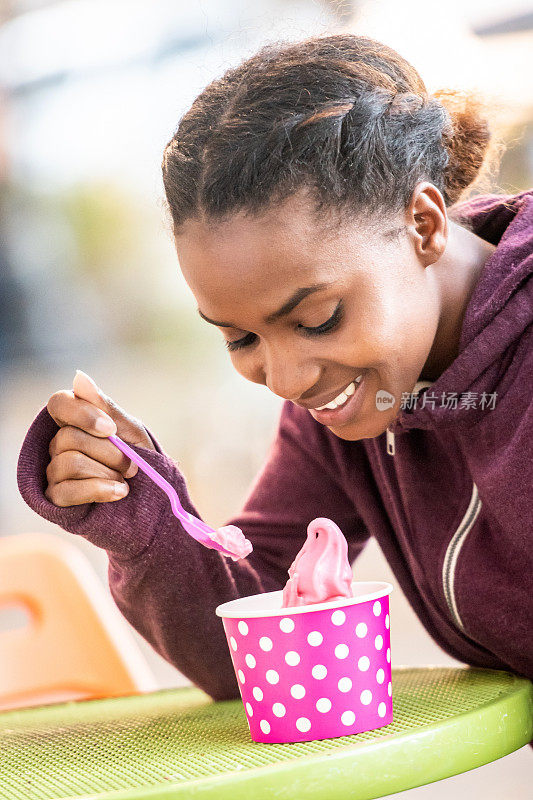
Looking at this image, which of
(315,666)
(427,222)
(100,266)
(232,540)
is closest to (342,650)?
(315,666)

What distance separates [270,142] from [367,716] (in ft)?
1.60

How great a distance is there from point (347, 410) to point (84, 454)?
0.84ft

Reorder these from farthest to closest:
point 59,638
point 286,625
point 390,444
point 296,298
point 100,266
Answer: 1. point 100,266
2. point 59,638
3. point 390,444
4. point 296,298
5. point 286,625

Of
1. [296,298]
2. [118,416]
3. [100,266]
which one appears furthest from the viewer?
[100,266]

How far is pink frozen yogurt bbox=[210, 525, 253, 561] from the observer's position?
0.82 metres

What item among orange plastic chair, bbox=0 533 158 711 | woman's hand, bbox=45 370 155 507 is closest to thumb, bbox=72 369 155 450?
woman's hand, bbox=45 370 155 507

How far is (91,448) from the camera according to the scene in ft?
2.78

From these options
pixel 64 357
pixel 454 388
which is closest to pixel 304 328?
pixel 454 388

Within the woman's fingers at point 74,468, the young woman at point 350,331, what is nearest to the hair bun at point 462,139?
the young woman at point 350,331

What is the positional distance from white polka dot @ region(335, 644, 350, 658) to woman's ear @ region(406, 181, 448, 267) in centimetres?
39

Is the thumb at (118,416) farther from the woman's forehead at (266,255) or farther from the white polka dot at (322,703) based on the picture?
the white polka dot at (322,703)

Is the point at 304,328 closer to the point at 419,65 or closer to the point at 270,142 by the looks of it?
the point at 270,142

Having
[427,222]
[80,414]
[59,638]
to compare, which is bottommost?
[59,638]

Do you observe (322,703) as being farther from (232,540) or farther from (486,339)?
(486,339)
